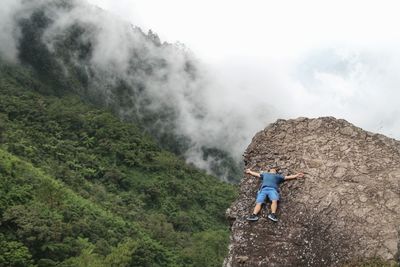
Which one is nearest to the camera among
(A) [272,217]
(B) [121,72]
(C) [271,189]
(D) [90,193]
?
(A) [272,217]

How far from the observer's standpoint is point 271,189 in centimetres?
1013

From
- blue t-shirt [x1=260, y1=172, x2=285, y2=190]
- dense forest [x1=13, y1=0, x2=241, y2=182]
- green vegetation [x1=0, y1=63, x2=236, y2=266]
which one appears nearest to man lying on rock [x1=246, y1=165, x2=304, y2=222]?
blue t-shirt [x1=260, y1=172, x2=285, y2=190]

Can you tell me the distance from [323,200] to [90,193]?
56391mm

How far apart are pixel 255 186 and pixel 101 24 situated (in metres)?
117

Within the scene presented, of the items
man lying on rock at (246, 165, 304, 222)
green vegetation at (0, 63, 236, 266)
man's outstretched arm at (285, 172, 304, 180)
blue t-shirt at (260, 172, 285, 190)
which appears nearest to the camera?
man lying on rock at (246, 165, 304, 222)

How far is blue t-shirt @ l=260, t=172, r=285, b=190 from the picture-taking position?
403 inches

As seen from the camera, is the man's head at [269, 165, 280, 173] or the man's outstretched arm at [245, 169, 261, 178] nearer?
the man's head at [269, 165, 280, 173]

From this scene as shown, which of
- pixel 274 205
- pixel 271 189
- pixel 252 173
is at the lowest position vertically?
pixel 274 205

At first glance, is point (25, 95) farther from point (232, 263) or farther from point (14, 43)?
point (232, 263)

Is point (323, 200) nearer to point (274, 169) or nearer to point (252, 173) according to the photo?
point (274, 169)

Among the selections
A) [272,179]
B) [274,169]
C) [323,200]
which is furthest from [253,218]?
[323,200]

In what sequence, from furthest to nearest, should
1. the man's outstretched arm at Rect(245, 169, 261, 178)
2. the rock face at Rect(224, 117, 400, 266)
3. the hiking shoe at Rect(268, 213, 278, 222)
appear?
1. the man's outstretched arm at Rect(245, 169, 261, 178)
2. the hiking shoe at Rect(268, 213, 278, 222)
3. the rock face at Rect(224, 117, 400, 266)

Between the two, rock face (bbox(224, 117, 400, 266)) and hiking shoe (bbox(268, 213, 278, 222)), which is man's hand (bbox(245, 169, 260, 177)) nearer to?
rock face (bbox(224, 117, 400, 266))

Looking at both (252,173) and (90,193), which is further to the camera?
(90,193)
